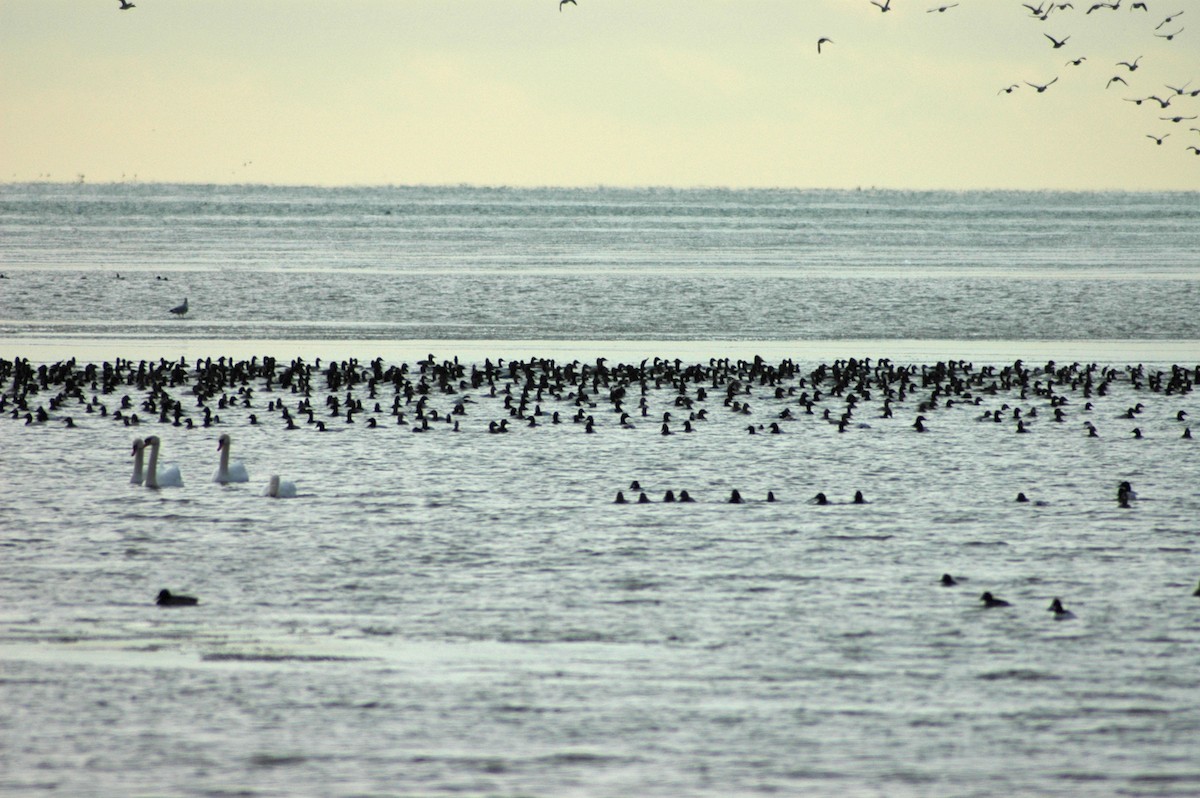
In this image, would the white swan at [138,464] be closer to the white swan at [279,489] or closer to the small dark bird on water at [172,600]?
the white swan at [279,489]

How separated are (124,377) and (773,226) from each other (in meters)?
120

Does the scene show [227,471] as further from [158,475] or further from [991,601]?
[991,601]

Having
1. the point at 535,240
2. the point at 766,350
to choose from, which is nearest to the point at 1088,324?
the point at 766,350

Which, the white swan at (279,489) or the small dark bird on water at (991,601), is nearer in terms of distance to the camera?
the small dark bird on water at (991,601)

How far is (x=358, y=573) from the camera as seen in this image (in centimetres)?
1493

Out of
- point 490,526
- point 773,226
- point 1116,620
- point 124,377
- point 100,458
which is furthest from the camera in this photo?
point 773,226

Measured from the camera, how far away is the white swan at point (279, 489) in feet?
62.6

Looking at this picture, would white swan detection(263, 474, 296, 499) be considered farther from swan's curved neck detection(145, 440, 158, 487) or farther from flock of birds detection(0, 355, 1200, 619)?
flock of birds detection(0, 355, 1200, 619)

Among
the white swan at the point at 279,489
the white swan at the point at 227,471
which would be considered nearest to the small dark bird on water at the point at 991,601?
the white swan at the point at 279,489

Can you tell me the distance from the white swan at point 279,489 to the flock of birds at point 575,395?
3.19m

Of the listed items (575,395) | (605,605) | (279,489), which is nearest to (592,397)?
(575,395)

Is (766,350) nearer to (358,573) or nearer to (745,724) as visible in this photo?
(358,573)

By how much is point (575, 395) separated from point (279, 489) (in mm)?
11187

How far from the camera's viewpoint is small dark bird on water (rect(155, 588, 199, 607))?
1358 cm
